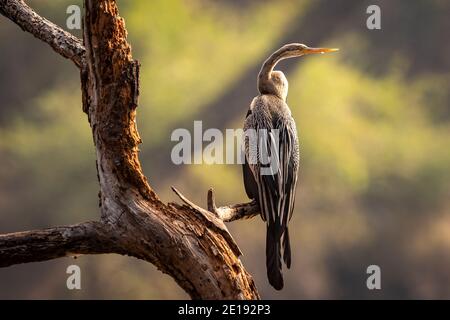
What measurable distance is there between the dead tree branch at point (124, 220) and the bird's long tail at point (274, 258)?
240 mm

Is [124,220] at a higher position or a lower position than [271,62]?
lower

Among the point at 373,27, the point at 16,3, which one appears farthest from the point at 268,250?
the point at 373,27

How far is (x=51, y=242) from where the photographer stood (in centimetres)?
219

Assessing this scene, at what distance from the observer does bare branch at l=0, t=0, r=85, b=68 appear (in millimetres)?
2436

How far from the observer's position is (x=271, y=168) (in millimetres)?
2695

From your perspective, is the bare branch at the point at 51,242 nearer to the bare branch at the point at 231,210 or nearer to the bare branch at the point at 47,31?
the bare branch at the point at 231,210

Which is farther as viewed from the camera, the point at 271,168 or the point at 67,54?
the point at 271,168

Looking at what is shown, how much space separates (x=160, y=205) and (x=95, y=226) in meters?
0.25

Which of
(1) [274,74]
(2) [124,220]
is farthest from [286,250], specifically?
(1) [274,74]

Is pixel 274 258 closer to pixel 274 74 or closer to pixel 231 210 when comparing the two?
pixel 231 210

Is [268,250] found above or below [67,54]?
below

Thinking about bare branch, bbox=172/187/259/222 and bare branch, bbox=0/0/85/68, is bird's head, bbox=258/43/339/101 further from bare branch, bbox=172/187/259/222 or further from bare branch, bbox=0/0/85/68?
bare branch, bbox=0/0/85/68

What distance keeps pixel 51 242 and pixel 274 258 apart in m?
0.89

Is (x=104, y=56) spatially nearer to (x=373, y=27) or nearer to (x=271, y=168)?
(x=271, y=168)
